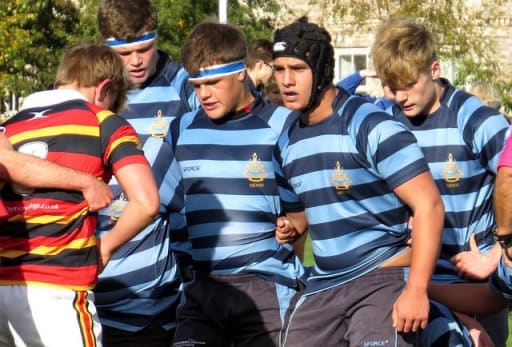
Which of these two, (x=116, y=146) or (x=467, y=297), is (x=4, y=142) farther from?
(x=467, y=297)

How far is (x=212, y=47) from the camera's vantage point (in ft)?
21.3

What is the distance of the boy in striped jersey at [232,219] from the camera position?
627 centimetres

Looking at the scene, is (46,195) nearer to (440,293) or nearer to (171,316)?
(171,316)

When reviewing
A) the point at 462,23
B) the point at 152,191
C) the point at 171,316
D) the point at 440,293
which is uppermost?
the point at 152,191

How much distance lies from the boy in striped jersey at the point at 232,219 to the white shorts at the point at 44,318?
1.36 meters

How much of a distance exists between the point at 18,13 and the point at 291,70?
2743 cm

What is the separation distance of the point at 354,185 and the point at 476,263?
0.88 meters

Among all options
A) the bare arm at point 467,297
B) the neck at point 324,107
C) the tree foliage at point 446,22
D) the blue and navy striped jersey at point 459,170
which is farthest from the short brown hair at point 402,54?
the tree foliage at point 446,22

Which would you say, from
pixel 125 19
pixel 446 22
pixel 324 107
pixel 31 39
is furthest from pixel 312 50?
pixel 31 39

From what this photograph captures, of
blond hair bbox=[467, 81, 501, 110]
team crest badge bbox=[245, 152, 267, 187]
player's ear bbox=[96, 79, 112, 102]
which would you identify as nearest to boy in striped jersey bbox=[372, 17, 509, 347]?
team crest badge bbox=[245, 152, 267, 187]

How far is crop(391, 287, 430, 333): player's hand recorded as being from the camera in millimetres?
5230

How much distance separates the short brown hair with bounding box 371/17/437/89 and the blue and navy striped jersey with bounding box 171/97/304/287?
59 cm

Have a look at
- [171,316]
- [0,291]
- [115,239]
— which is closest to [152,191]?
[115,239]

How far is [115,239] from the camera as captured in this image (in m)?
5.23
